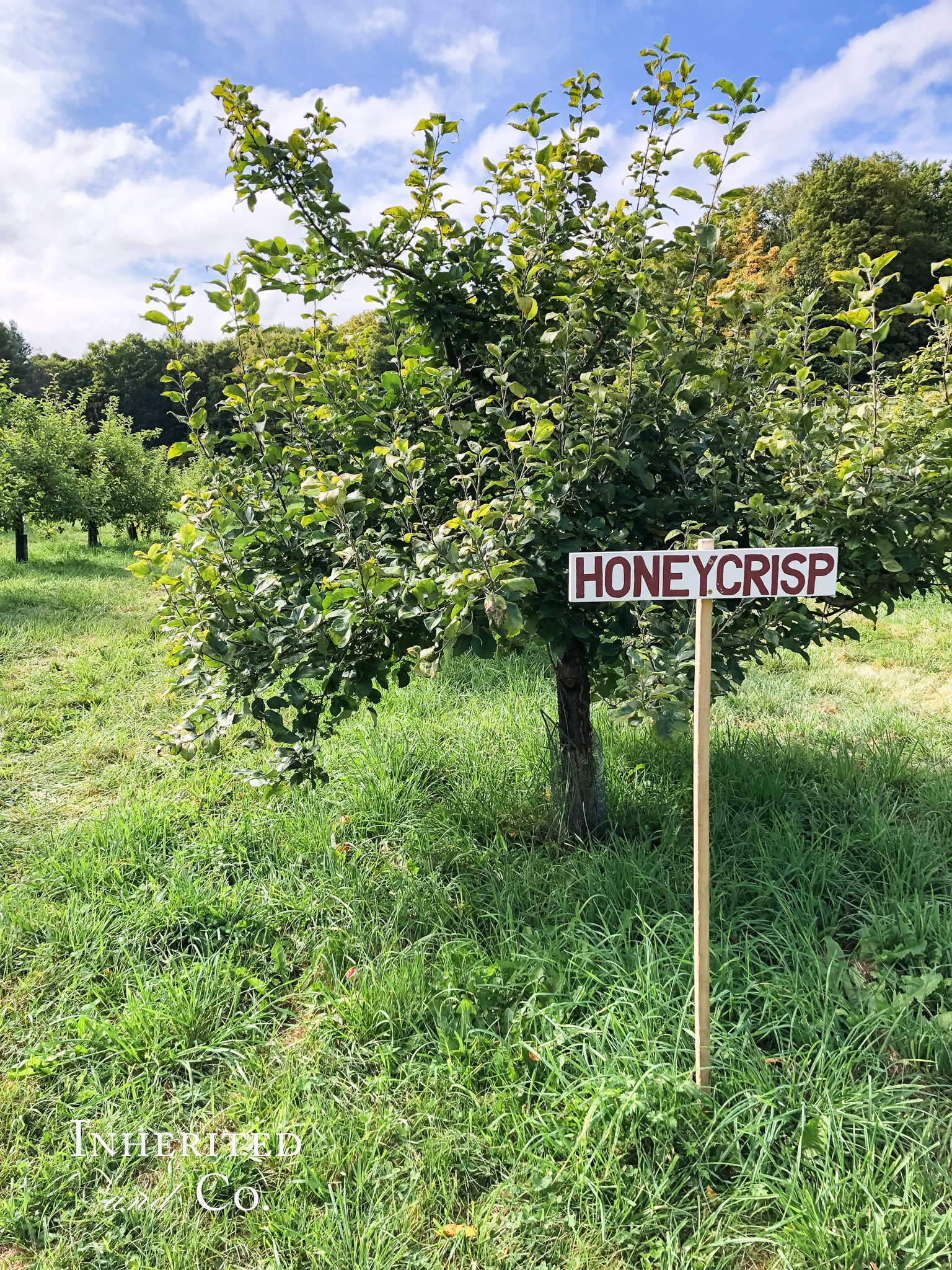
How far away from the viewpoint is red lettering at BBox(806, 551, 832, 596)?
1693 mm

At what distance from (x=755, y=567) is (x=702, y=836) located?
0.66 m

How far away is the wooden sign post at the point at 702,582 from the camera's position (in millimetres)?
1688

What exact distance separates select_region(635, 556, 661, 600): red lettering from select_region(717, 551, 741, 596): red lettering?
0.15 meters

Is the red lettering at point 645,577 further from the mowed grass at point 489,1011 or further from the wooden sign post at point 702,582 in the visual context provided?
the mowed grass at point 489,1011

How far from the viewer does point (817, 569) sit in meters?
1.70

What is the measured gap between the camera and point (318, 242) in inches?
87.3

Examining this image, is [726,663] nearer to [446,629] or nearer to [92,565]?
[446,629]

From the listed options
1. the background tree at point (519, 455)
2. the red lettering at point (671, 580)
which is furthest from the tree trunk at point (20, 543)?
the red lettering at point (671, 580)

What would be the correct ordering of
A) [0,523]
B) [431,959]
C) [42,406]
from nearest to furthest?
[431,959] < [0,523] < [42,406]

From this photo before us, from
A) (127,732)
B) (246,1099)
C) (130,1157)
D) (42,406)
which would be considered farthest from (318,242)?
(42,406)

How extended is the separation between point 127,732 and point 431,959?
2.96 metres

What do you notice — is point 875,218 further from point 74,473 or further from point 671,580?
point 671,580

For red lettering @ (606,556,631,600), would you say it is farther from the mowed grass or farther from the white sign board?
the mowed grass

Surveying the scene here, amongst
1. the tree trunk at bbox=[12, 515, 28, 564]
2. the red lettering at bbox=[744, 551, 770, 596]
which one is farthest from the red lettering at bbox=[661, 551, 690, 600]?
the tree trunk at bbox=[12, 515, 28, 564]
